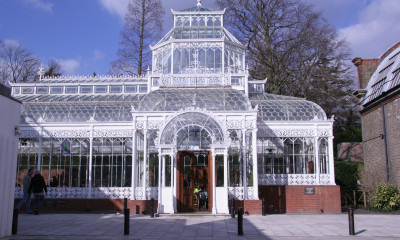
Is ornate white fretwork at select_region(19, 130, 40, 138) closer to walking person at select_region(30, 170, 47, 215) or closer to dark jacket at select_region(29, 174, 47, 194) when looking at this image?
walking person at select_region(30, 170, 47, 215)

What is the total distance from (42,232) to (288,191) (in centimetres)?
1128

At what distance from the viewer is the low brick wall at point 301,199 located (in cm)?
1841

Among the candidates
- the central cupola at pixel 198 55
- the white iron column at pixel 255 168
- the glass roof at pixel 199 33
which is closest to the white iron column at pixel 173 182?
the white iron column at pixel 255 168

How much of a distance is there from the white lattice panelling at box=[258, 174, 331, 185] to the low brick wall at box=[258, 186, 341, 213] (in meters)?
0.32

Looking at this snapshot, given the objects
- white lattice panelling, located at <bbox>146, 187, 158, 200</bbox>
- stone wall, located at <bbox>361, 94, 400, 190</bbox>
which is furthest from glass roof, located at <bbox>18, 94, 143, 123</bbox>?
stone wall, located at <bbox>361, 94, 400, 190</bbox>

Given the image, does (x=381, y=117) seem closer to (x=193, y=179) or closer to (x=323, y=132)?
(x=323, y=132)

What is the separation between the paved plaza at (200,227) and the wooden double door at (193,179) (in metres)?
1.16

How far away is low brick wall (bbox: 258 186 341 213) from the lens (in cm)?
1841

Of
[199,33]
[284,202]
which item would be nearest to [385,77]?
[284,202]

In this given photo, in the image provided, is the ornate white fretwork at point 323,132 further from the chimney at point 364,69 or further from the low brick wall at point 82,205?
the low brick wall at point 82,205

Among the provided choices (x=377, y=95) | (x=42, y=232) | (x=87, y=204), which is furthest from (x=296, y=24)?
(x=42, y=232)

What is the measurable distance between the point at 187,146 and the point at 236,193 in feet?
10.2

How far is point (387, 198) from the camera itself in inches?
754

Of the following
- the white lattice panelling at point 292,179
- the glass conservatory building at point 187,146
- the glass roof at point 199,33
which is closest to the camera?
the glass conservatory building at point 187,146
